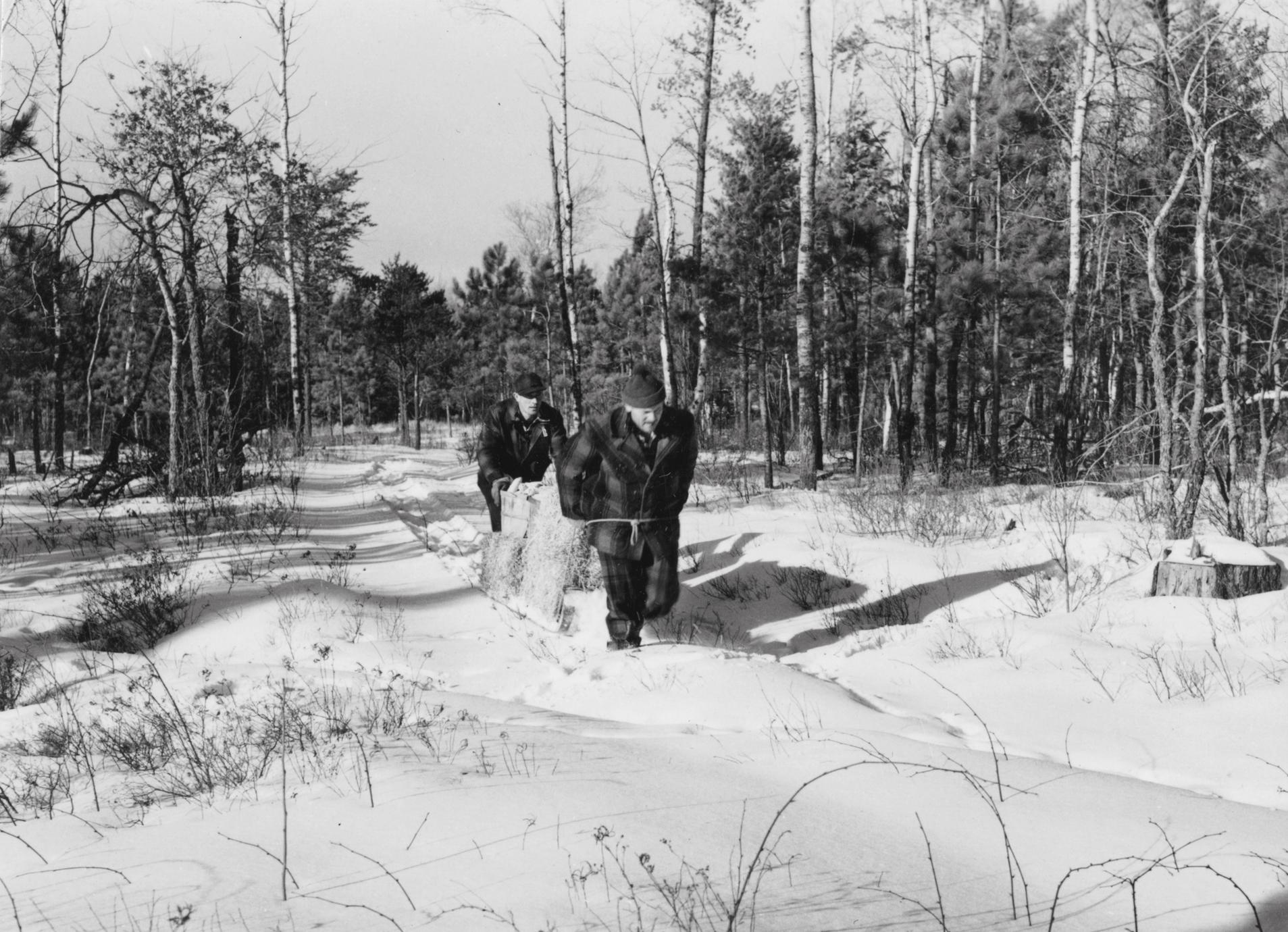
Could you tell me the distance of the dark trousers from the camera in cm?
537

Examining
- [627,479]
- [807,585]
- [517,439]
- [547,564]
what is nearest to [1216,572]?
[807,585]

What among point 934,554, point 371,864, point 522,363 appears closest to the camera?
point 371,864

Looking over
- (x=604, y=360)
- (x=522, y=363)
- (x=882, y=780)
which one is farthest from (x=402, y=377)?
(x=882, y=780)

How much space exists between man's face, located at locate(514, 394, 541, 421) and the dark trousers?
2.73 meters

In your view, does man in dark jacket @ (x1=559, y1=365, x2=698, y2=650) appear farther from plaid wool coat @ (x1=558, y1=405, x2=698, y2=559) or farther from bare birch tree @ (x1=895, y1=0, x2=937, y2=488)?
bare birch tree @ (x1=895, y1=0, x2=937, y2=488)

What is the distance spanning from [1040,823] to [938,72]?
16.5 metres

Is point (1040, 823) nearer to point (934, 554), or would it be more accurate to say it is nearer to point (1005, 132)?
point (934, 554)

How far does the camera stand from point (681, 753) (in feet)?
10.9

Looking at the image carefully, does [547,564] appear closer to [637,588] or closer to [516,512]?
[516,512]

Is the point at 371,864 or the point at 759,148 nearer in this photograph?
the point at 371,864

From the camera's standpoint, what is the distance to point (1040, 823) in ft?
8.71

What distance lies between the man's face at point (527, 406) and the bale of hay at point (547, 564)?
1179 millimetres

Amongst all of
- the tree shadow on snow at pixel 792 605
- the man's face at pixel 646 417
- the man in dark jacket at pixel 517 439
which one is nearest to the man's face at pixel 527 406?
the man in dark jacket at pixel 517 439

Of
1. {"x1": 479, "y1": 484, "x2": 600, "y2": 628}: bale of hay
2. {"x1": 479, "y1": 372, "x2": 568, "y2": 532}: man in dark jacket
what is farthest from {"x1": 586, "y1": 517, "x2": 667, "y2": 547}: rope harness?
{"x1": 479, "y1": 372, "x2": 568, "y2": 532}: man in dark jacket
